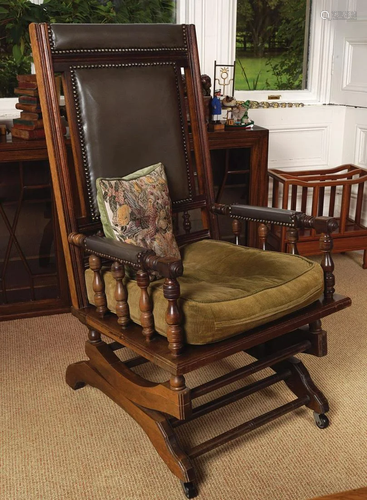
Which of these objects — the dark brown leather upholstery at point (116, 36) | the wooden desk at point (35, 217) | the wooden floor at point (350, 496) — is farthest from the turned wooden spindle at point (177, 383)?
the wooden desk at point (35, 217)

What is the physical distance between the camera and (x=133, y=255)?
5.67 ft

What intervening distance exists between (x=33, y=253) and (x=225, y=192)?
1023 mm

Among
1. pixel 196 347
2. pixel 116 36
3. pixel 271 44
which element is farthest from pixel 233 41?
pixel 196 347

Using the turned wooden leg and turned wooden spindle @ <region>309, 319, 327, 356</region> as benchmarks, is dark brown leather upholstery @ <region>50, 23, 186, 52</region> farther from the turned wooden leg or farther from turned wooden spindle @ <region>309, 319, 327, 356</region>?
the turned wooden leg

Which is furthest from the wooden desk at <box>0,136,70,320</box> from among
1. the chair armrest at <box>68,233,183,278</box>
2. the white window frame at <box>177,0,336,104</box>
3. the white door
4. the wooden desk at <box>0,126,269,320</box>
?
the white door

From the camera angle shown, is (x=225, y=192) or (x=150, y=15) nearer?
(x=225, y=192)

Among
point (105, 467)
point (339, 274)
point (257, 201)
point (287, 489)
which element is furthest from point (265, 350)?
point (339, 274)

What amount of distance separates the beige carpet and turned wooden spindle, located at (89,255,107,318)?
469 mm

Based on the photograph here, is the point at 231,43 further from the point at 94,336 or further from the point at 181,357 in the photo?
the point at 181,357

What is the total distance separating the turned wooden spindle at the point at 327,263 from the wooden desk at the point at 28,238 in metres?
1.39

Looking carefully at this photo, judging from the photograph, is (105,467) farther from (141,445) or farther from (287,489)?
(287,489)

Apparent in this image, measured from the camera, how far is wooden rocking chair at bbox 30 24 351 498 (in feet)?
5.87

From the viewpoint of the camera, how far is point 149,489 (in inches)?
73.7

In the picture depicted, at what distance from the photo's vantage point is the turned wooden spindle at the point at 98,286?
1.96 m
